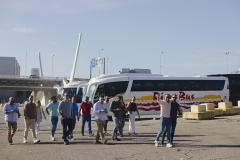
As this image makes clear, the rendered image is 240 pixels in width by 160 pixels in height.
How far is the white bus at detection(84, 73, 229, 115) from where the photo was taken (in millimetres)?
21484

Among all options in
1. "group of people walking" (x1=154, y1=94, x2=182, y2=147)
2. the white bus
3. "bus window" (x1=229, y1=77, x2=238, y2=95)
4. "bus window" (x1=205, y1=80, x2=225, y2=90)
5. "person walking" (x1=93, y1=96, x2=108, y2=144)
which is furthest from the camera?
"bus window" (x1=229, y1=77, x2=238, y2=95)

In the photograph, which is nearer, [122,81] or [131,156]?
[131,156]

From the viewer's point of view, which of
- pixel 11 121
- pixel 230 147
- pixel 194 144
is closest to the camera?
pixel 230 147

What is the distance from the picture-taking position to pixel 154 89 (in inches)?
898

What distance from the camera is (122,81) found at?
71.6 feet

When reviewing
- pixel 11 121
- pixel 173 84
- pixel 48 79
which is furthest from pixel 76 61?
pixel 11 121

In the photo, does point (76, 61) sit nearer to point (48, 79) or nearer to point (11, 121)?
point (48, 79)

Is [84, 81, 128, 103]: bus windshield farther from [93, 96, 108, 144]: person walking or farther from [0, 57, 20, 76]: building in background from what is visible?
[0, 57, 20, 76]: building in background

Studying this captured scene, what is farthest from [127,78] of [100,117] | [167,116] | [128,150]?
[128,150]

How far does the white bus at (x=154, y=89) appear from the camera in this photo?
2148 centimetres

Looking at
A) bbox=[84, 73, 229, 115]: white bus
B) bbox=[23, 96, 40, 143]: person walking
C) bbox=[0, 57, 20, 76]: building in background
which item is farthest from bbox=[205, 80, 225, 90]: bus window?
bbox=[0, 57, 20, 76]: building in background

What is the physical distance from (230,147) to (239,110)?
16843 millimetres

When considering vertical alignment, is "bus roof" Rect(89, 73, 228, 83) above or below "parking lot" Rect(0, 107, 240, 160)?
above

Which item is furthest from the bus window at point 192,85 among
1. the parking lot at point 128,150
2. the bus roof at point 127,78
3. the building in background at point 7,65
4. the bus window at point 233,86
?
the building in background at point 7,65
